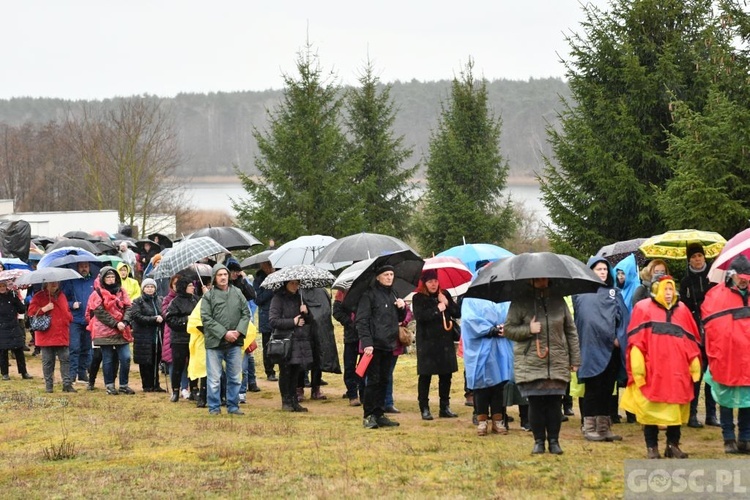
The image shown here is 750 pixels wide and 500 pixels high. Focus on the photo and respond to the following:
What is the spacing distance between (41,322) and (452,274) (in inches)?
255

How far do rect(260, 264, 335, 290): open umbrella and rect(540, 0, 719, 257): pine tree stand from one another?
12164 mm

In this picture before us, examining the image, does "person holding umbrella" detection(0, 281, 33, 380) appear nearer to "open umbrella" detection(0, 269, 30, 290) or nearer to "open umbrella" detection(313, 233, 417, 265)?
"open umbrella" detection(0, 269, 30, 290)

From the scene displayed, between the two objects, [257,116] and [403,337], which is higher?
[257,116]

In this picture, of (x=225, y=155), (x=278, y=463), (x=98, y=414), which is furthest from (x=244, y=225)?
(x=225, y=155)

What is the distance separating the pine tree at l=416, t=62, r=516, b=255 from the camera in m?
41.1

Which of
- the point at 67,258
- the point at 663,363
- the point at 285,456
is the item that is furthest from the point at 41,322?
the point at 663,363

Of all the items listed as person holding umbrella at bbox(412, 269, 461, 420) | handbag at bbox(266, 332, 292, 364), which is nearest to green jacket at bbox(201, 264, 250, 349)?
handbag at bbox(266, 332, 292, 364)

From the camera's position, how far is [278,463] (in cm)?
968

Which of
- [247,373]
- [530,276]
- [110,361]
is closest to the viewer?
[530,276]

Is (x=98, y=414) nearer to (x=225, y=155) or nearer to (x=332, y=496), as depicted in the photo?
(x=332, y=496)

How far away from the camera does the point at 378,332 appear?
12008 mm

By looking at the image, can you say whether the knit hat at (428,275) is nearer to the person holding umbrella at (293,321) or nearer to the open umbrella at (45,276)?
the person holding umbrella at (293,321)

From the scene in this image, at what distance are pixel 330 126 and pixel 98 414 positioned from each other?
26.5 m

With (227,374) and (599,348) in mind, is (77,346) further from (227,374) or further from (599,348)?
(599,348)
